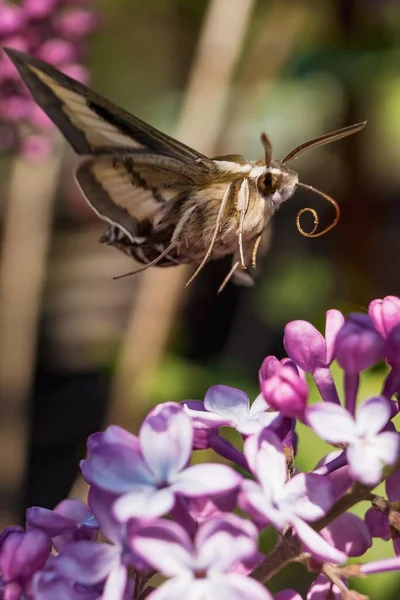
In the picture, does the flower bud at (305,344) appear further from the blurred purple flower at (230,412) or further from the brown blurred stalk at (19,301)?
the brown blurred stalk at (19,301)

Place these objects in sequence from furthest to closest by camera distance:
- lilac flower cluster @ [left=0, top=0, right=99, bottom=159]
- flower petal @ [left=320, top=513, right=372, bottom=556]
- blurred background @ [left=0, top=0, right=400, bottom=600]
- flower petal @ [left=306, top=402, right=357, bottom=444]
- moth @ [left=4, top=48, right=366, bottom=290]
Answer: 1. blurred background @ [left=0, top=0, right=400, bottom=600]
2. lilac flower cluster @ [left=0, top=0, right=99, bottom=159]
3. moth @ [left=4, top=48, right=366, bottom=290]
4. flower petal @ [left=320, top=513, right=372, bottom=556]
5. flower petal @ [left=306, top=402, right=357, bottom=444]

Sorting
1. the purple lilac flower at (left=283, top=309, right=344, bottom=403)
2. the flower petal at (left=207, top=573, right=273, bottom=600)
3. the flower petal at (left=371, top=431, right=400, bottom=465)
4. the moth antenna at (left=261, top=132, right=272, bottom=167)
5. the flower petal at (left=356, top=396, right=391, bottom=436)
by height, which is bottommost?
the flower petal at (left=207, top=573, right=273, bottom=600)

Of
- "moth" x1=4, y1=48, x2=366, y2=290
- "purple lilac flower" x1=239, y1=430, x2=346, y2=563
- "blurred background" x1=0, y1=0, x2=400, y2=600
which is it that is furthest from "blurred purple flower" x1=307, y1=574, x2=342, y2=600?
"blurred background" x1=0, y1=0, x2=400, y2=600

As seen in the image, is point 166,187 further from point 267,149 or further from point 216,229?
point 267,149

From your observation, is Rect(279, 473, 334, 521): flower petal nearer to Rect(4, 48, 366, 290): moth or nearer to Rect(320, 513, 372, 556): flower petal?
Rect(320, 513, 372, 556): flower petal

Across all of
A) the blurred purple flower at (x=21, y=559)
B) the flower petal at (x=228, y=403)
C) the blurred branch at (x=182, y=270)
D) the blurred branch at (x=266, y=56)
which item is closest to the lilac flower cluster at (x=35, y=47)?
the blurred branch at (x=182, y=270)

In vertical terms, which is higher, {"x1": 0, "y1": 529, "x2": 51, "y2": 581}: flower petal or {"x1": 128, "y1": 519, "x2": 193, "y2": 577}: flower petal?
{"x1": 128, "y1": 519, "x2": 193, "y2": 577}: flower petal

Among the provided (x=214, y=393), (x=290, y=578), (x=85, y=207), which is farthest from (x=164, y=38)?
(x=214, y=393)
